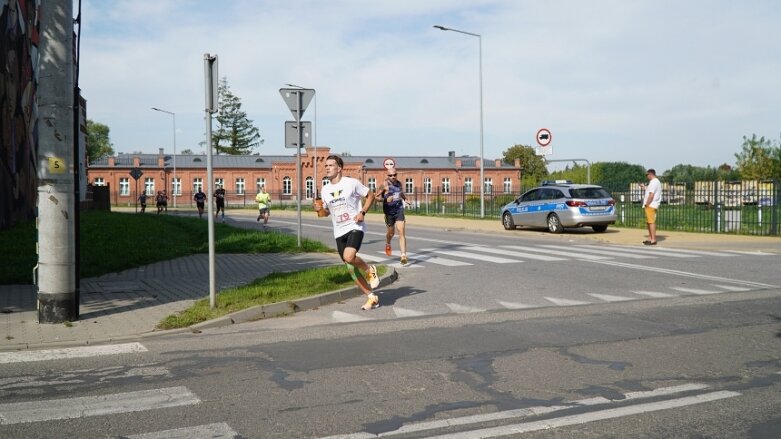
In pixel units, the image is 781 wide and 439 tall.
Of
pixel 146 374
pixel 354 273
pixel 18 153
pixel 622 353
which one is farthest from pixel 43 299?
pixel 18 153

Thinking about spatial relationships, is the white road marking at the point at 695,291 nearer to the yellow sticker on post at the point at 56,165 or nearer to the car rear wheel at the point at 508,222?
the yellow sticker on post at the point at 56,165

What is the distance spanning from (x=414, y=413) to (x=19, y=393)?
288 cm

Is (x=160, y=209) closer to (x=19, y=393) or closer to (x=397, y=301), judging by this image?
(x=397, y=301)

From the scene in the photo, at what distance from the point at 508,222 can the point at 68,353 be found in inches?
798

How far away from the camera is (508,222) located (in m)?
25.3

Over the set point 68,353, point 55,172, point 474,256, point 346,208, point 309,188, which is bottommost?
point 68,353

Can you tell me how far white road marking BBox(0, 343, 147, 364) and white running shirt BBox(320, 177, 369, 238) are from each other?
2777 millimetres

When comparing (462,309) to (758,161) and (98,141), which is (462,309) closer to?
(758,161)

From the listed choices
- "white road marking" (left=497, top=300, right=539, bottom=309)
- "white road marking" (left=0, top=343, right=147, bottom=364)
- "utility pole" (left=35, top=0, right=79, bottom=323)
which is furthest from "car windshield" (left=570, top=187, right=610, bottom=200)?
"white road marking" (left=0, top=343, right=147, bottom=364)

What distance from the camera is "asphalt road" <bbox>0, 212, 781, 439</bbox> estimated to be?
14.3 feet

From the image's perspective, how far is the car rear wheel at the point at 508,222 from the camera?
992 inches

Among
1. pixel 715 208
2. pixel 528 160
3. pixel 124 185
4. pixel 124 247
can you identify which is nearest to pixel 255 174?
pixel 124 185

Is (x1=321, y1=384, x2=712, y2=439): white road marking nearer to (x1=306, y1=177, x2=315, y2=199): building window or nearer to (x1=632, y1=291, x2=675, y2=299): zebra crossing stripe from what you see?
(x1=632, y1=291, x2=675, y2=299): zebra crossing stripe

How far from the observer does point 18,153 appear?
23312 mm
